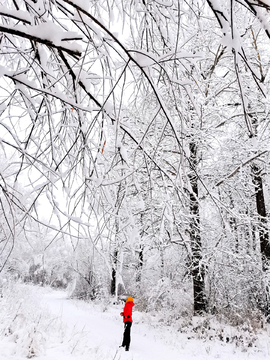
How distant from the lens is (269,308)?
743cm

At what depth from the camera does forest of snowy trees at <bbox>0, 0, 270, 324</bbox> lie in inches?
42.5

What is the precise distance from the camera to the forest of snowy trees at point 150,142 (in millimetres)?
1079

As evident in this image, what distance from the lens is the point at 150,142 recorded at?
5.10ft

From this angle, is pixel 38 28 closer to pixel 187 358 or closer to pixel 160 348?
pixel 187 358

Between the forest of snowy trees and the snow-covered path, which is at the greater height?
the forest of snowy trees

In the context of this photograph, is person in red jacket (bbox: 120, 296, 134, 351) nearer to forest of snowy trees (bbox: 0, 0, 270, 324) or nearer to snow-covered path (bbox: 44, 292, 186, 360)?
snow-covered path (bbox: 44, 292, 186, 360)

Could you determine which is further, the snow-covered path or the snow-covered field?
the snow-covered path

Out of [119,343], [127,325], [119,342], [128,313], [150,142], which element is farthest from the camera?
[119,342]

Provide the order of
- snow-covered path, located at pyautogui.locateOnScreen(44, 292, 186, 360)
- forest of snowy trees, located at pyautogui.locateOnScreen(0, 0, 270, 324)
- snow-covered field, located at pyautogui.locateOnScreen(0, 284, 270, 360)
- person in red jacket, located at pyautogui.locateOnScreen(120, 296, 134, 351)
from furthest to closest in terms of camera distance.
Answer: person in red jacket, located at pyautogui.locateOnScreen(120, 296, 134, 351) → snow-covered path, located at pyautogui.locateOnScreen(44, 292, 186, 360) → snow-covered field, located at pyautogui.locateOnScreen(0, 284, 270, 360) → forest of snowy trees, located at pyautogui.locateOnScreen(0, 0, 270, 324)

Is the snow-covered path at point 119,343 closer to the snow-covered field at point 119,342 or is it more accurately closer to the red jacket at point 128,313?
the snow-covered field at point 119,342

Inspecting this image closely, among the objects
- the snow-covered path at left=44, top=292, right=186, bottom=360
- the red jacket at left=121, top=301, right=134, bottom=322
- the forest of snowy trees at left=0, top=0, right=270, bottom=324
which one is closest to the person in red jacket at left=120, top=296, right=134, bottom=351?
the red jacket at left=121, top=301, right=134, bottom=322

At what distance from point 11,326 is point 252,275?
21.0 feet

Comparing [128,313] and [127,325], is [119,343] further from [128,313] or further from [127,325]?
[127,325]

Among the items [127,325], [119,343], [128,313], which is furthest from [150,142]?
[119,343]
